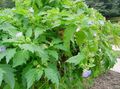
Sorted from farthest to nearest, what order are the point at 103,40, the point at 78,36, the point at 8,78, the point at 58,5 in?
1. the point at 58,5
2. the point at 103,40
3. the point at 78,36
4. the point at 8,78

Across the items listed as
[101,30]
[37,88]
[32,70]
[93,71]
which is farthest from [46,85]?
[101,30]

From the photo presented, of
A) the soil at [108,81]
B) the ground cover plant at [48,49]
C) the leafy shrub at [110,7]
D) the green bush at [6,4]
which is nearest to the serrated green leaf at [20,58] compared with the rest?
the ground cover plant at [48,49]

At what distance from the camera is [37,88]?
209cm

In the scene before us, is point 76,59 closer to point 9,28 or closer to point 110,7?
point 9,28

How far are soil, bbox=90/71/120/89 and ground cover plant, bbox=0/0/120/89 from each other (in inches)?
99.1

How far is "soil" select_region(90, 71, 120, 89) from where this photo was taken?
15.5ft

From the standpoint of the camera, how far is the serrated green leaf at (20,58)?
184 centimetres

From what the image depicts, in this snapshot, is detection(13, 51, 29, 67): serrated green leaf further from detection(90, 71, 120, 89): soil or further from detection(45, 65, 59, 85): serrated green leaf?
detection(90, 71, 120, 89): soil

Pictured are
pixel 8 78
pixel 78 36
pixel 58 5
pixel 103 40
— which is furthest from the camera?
pixel 58 5

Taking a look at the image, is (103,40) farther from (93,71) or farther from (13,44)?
(13,44)

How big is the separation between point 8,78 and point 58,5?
71 cm

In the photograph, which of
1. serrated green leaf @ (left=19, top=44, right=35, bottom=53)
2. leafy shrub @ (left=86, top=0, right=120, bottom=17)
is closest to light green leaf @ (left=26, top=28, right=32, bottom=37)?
serrated green leaf @ (left=19, top=44, right=35, bottom=53)

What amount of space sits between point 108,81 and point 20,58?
330 cm

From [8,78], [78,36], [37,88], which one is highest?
[78,36]
